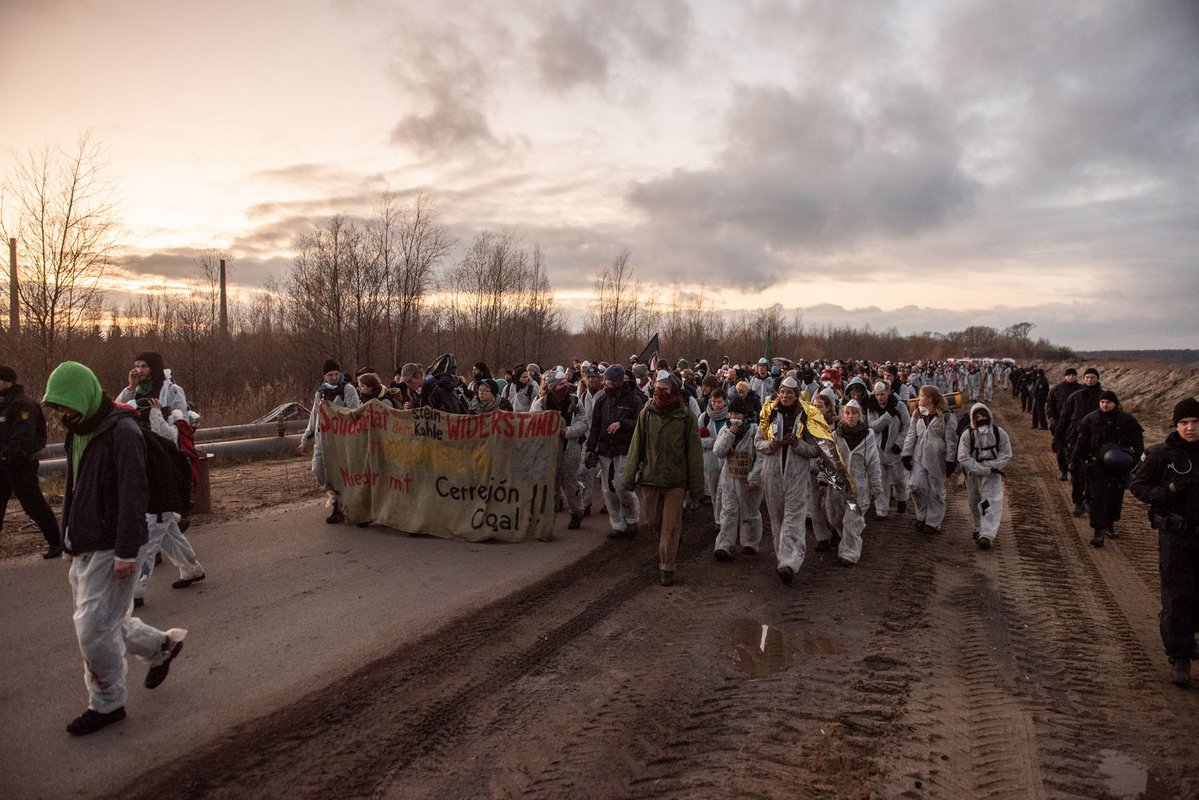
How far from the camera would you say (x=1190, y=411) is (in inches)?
219

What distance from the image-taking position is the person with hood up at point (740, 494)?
8.52 m

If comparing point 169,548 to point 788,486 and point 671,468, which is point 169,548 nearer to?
point 671,468

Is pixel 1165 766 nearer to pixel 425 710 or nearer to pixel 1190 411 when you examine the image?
pixel 1190 411

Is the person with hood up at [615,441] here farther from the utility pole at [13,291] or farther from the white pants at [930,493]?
the utility pole at [13,291]

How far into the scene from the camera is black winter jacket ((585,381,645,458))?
941 cm

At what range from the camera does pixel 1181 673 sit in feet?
17.2

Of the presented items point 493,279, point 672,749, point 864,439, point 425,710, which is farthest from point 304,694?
point 493,279

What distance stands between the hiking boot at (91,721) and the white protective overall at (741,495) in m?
5.99

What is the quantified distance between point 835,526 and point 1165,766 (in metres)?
4.92

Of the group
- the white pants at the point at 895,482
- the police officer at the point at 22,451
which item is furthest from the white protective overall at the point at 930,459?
the police officer at the point at 22,451

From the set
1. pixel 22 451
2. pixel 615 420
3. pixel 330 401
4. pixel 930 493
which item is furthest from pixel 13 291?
pixel 930 493

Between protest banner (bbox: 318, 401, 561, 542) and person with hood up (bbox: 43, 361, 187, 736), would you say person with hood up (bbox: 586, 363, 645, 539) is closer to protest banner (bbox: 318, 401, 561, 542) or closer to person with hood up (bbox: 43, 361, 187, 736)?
protest banner (bbox: 318, 401, 561, 542)

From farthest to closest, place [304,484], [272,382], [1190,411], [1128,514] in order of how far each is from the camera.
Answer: [272,382] < [304,484] < [1128,514] < [1190,411]

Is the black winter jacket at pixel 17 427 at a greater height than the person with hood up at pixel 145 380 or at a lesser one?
lesser
